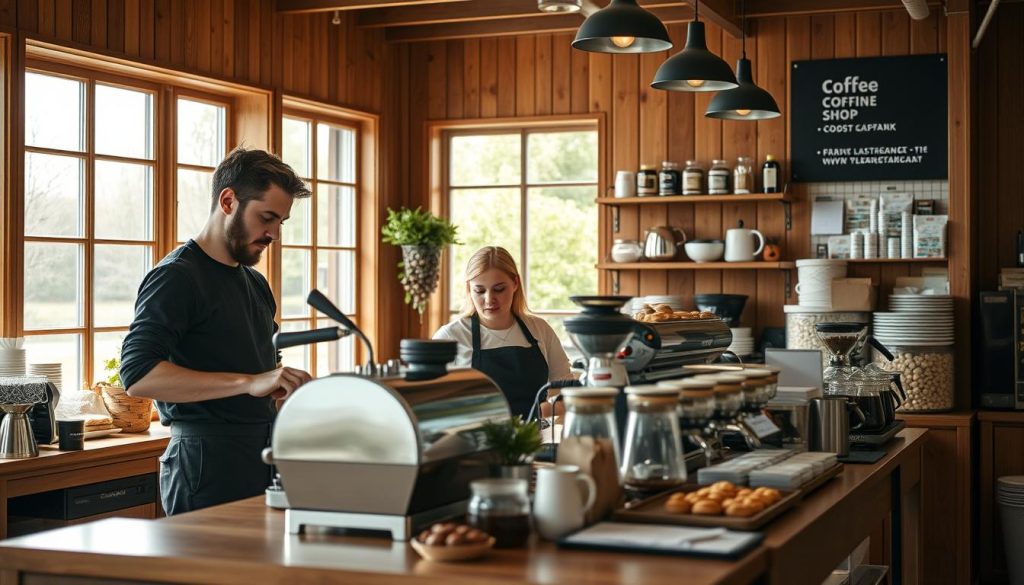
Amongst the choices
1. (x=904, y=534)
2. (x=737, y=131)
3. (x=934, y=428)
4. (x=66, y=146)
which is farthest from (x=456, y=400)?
(x=737, y=131)

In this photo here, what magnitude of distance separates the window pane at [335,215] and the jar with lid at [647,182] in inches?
63.0

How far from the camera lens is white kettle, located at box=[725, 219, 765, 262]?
19.7 feet

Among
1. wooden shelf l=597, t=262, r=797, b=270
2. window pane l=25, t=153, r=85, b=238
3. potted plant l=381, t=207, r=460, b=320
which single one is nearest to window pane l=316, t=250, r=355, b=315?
potted plant l=381, t=207, r=460, b=320

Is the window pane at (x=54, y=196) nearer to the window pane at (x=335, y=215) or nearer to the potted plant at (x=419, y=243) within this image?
the window pane at (x=335, y=215)

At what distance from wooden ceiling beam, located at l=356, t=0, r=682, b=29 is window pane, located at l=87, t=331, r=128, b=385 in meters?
2.35

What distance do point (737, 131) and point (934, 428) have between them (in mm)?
1803

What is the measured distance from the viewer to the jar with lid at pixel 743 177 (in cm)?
604

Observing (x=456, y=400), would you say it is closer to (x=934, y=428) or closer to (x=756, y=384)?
(x=756, y=384)

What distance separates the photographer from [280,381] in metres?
2.50

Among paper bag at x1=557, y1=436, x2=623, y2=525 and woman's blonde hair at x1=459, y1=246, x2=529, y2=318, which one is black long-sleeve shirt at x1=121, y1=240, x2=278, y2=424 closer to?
woman's blonde hair at x1=459, y1=246, x2=529, y2=318

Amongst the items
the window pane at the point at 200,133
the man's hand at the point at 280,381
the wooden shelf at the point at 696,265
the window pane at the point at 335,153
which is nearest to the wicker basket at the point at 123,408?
the window pane at the point at 200,133

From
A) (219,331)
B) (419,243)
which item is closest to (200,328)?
(219,331)

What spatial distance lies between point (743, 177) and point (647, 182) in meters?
0.50

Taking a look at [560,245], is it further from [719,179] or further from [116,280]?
[116,280]
